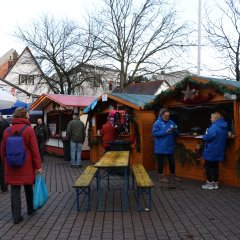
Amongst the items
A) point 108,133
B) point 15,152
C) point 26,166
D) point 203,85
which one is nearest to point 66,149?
point 108,133

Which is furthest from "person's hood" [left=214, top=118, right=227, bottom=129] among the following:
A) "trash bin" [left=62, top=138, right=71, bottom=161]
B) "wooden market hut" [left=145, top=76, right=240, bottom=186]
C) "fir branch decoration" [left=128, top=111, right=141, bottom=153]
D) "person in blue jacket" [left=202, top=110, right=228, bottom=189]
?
"trash bin" [left=62, top=138, right=71, bottom=161]

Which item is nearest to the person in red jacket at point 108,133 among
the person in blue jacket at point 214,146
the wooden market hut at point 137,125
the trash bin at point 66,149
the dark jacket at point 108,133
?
the dark jacket at point 108,133

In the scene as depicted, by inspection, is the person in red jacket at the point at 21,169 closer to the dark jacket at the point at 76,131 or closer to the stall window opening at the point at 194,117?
the stall window opening at the point at 194,117

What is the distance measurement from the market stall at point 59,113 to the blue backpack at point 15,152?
9.12 m

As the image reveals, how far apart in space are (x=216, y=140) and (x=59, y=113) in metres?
9.70

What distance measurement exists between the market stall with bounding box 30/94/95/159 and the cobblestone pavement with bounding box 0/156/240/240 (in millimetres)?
7139

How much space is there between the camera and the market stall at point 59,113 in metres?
15.4

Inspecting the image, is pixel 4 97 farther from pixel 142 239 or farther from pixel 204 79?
pixel 142 239

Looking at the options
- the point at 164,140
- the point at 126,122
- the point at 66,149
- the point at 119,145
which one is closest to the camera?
the point at 164,140

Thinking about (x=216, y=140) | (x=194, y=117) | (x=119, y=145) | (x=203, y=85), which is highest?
(x=203, y=85)

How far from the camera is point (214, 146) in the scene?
8.40 meters

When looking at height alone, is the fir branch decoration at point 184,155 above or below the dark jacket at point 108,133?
below

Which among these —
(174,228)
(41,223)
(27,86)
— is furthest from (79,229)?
(27,86)

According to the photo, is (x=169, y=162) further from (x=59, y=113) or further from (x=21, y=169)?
(x=59, y=113)
